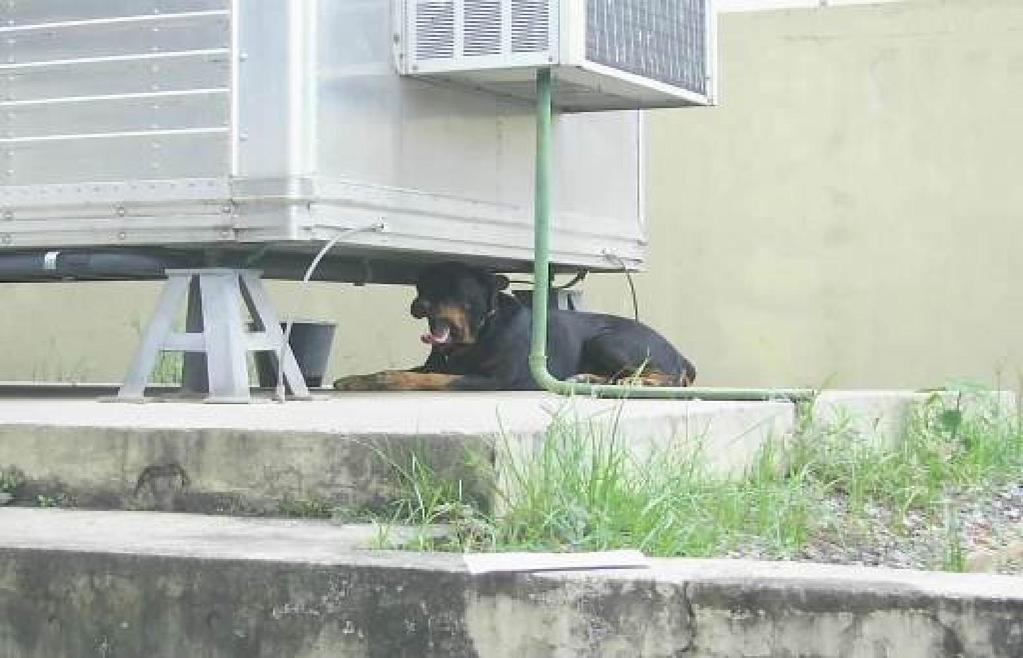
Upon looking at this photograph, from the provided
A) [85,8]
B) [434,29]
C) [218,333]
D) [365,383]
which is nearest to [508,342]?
[365,383]

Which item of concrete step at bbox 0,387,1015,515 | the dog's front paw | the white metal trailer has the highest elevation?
the white metal trailer

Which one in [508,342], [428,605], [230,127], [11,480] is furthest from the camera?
[508,342]

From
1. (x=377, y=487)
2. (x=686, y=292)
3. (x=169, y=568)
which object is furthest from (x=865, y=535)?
(x=686, y=292)

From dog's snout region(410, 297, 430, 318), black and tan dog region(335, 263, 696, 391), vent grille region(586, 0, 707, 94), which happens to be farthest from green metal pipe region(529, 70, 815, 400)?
dog's snout region(410, 297, 430, 318)

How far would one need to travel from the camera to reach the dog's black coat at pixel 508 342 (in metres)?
7.10

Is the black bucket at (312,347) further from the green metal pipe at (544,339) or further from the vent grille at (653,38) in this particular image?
the vent grille at (653,38)

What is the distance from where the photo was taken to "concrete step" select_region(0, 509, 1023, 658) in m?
2.90

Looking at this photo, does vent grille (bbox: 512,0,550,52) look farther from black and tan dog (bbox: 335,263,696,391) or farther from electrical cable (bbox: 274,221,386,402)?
black and tan dog (bbox: 335,263,696,391)

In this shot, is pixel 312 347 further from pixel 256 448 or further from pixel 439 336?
pixel 256 448

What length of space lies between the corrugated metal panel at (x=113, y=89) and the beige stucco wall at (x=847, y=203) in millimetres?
4329

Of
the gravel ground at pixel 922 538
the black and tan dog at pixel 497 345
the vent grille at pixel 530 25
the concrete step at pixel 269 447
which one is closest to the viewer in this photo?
the concrete step at pixel 269 447

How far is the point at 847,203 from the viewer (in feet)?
31.9

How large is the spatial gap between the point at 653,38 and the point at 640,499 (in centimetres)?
302

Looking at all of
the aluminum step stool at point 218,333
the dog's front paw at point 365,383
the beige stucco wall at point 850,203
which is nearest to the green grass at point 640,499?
the aluminum step stool at point 218,333
